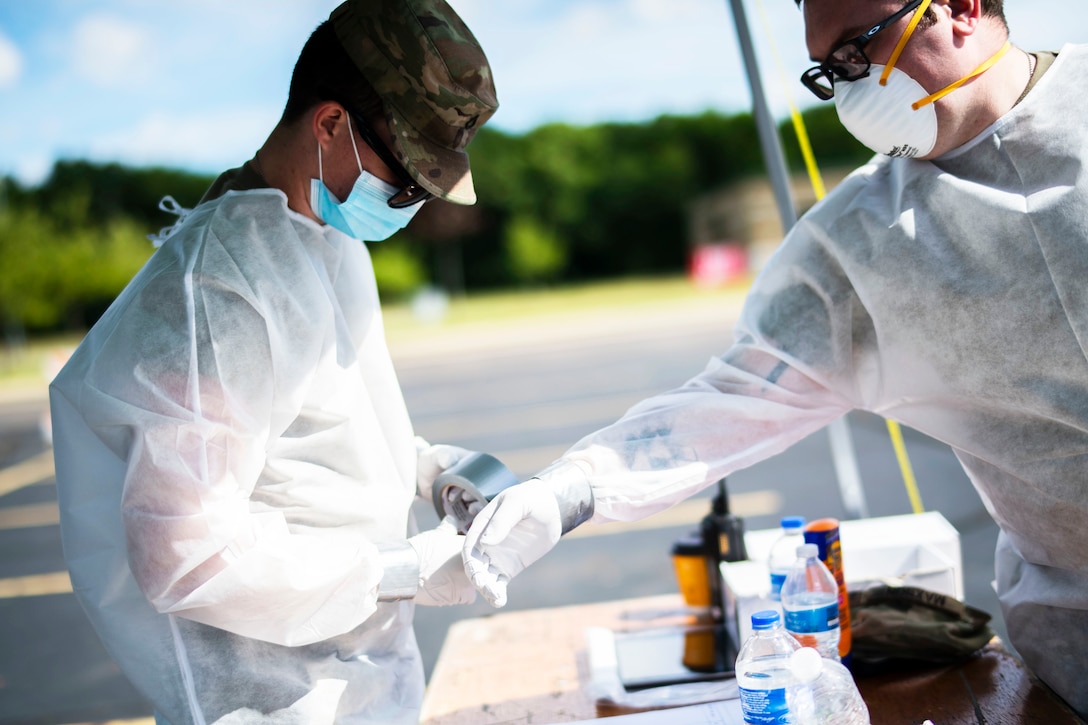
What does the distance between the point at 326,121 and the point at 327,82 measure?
0.24 ft

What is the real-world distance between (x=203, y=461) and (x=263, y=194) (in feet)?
1.77

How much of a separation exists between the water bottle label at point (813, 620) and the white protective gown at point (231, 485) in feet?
2.57

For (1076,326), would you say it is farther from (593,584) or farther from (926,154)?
(593,584)

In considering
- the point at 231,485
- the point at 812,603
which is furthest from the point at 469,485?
the point at 812,603

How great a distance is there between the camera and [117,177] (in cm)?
3319

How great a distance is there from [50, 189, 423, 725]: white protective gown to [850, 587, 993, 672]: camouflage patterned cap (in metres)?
0.98

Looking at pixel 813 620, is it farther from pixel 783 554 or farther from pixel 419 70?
pixel 419 70

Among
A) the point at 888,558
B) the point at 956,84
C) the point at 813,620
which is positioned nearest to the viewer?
the point at 956,84

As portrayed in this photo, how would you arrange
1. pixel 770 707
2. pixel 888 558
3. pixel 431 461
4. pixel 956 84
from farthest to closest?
pixel 888 558
pixel 431 461
pixel 956 84
pixel 770 707

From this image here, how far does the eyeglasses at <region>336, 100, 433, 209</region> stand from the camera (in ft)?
5.46

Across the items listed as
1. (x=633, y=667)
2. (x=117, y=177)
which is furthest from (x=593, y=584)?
(x=117, y=177)

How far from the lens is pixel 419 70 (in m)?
1.62

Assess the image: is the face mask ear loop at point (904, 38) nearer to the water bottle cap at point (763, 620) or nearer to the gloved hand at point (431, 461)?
the water bottle cap at point (763, 620)

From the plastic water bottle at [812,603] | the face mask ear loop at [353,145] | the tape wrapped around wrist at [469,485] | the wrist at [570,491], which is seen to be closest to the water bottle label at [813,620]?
the plastic water bottle at [812,603]
